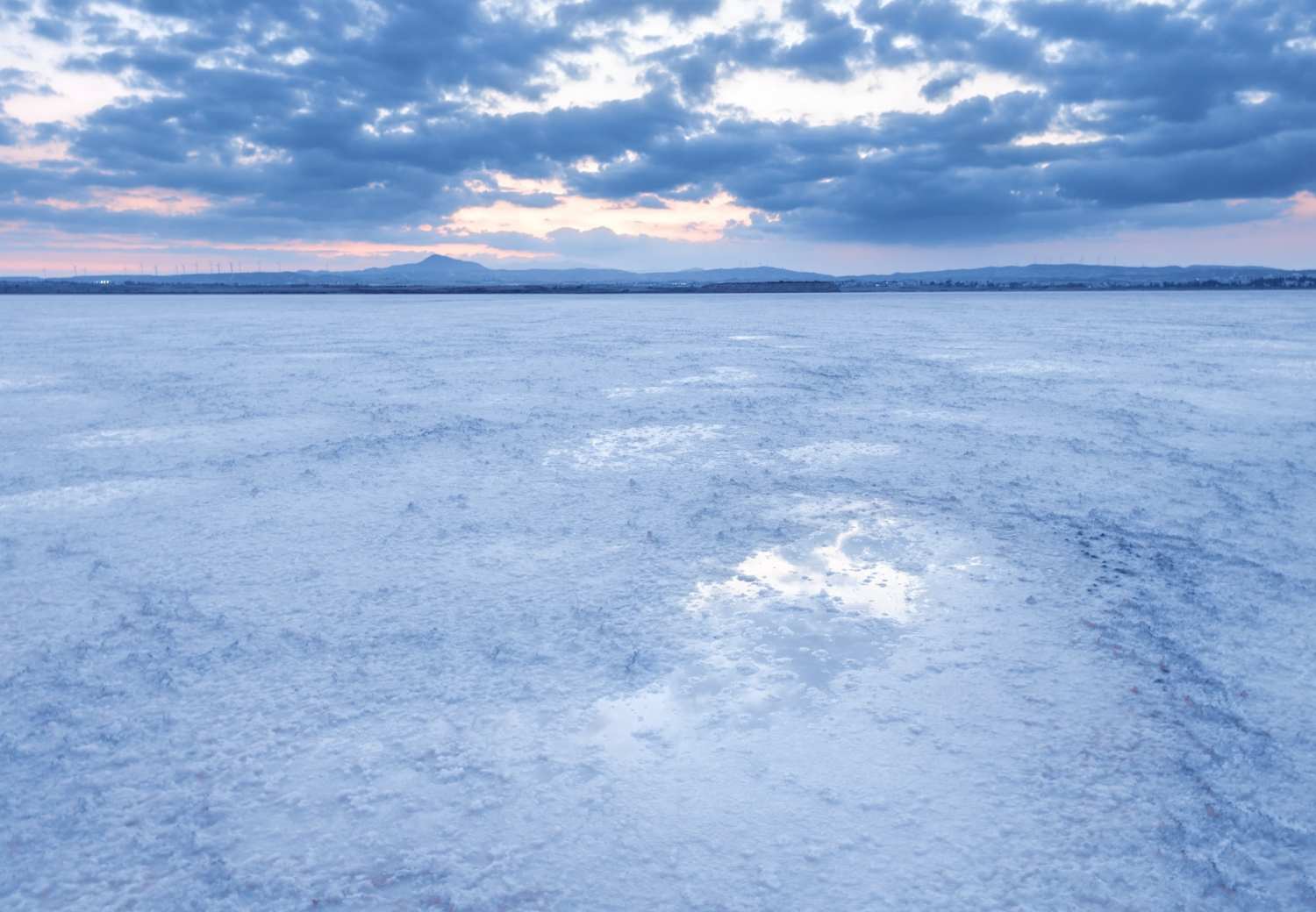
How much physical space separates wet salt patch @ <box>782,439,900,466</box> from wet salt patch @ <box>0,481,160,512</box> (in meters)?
4.06

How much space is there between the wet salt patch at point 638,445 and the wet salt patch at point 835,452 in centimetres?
76

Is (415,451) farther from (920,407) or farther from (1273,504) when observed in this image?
(1273,504)

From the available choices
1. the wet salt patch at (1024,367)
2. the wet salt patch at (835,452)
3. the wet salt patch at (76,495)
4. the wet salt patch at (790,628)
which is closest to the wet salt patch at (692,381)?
the wet salt patch at (835,452)

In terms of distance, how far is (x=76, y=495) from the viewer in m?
4.81

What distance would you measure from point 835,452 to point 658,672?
11.9ft

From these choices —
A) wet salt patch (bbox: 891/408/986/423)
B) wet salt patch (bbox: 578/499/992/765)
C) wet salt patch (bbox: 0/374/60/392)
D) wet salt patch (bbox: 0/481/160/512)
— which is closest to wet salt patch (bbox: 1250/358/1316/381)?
wet salt patch (bbox: 891/408/986/423)

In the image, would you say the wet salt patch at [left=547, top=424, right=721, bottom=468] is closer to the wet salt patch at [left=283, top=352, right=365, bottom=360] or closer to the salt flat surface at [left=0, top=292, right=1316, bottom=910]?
the salt flat surface at [left=0, top=292, right=1316, bottom=910]

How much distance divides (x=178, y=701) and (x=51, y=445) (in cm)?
491

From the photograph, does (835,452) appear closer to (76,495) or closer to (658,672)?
(658,672)

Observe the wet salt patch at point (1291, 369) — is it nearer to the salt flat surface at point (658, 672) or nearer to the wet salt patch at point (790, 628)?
the salt flat surface at point (658, 672)

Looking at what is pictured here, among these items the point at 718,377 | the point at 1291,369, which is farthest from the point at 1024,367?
the point at 718,377

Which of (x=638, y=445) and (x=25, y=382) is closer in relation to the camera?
(x=638, y=445)

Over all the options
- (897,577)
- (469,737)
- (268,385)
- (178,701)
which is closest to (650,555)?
(897,577)

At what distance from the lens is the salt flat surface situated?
1.84 meters
